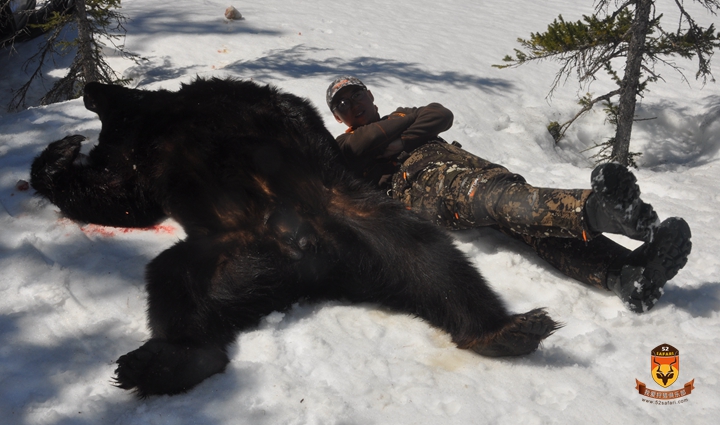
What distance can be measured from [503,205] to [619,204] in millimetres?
751

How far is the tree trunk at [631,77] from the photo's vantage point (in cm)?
597

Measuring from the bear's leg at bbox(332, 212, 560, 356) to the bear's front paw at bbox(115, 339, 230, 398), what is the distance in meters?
0.97

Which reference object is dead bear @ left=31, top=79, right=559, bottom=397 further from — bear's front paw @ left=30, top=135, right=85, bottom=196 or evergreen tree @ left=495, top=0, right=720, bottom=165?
evergreen tree @ left=495, top=0, right=720, bottom=165

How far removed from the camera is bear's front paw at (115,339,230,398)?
8.14 feet

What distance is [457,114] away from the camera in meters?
6.57

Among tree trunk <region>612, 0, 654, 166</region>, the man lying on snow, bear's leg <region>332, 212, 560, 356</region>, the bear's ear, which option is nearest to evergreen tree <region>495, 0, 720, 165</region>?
tree trunk <region>612, 0, 654, 166</region>

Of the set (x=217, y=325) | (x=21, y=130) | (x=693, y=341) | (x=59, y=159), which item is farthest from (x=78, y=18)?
(x=693, y=341)

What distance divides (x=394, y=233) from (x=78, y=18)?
5731 mm

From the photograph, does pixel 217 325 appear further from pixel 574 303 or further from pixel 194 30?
pixel 194 30

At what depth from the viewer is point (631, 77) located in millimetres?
6195

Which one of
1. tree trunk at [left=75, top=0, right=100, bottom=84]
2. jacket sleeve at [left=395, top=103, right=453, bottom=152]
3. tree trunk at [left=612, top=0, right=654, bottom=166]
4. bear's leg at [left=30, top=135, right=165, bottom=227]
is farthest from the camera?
tree trunk at [left=75, top=0, right=100, bottom=84]

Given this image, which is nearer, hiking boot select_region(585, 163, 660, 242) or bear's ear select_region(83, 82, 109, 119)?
hiking boot select_region(585, 163, 660, 242)
